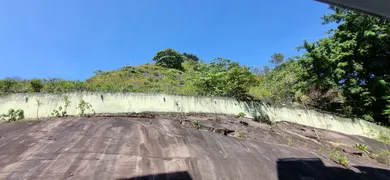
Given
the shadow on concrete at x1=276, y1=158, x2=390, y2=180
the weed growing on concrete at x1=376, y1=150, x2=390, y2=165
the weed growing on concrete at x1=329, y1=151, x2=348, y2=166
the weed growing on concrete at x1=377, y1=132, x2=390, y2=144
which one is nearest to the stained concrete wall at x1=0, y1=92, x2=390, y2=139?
the weed growing on concrete at x1=377, y1=132, x2=390, y2=144

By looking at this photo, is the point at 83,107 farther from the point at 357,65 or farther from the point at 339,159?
the point at 357,65

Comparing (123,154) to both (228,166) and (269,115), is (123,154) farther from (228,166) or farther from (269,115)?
(269,115)

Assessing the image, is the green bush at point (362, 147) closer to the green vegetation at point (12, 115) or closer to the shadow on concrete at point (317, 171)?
the shadow on concrete at point (317, 171)

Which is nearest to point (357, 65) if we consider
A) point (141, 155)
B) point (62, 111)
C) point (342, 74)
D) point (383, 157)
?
point (342, 74)

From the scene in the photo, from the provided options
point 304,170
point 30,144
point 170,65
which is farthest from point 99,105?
point 170,65

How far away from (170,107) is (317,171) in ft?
20.3

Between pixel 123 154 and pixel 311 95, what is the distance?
12613 millimetres

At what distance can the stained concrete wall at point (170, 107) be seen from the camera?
9.00 metres

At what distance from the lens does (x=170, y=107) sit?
1059cm

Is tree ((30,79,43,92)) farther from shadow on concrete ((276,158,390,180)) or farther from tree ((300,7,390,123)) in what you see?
tree ((300,7,390,123))

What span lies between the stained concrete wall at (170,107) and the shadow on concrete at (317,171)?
499 centimetres

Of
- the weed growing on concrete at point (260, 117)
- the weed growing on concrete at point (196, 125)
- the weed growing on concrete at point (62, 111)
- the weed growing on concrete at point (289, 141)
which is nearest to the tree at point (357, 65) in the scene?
the weed growing on concrete at point (260, 117)

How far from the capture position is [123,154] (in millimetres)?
5238

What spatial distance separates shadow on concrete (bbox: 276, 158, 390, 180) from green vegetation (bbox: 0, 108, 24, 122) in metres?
8.60
